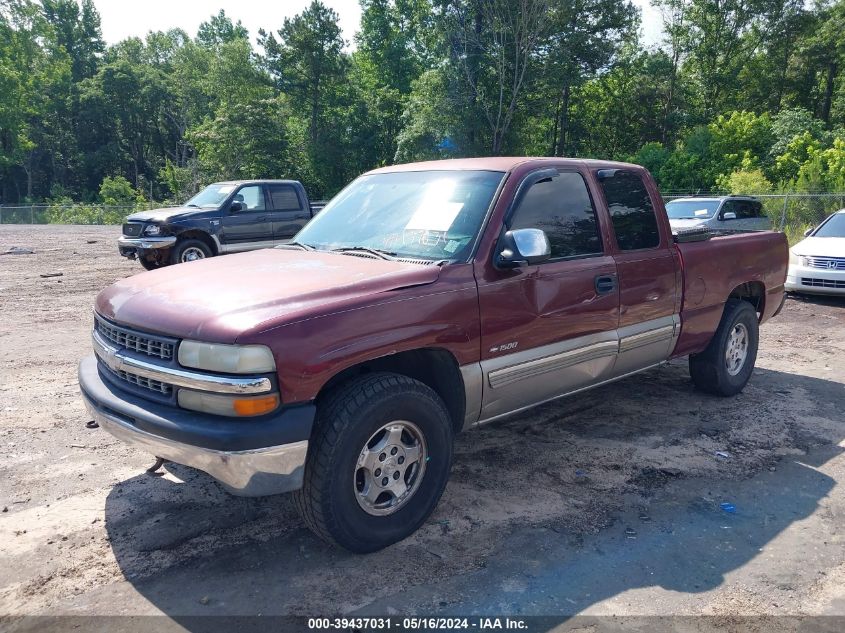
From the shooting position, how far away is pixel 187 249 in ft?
41.3

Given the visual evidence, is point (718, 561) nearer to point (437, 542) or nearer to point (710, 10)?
point (437, 542)

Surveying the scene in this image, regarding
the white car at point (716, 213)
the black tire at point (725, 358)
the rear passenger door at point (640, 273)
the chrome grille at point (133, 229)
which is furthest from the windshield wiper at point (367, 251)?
the white car at point (716, 213)

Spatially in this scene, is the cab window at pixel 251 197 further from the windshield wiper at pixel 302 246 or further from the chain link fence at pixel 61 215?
the chain link fence at pixel 61 215

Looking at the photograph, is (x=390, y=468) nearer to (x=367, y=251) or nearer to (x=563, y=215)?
(x=367, y=251)

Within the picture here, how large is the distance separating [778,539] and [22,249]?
20.9 meters

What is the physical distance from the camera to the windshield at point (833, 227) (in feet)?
38.2

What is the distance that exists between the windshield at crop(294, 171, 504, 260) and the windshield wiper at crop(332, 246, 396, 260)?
20 millimetres

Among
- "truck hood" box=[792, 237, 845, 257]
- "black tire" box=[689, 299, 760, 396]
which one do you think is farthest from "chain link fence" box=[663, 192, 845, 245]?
"black tire" box=[689, 299, 760, 396]

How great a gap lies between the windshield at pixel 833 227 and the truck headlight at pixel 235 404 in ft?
38.9

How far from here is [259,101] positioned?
149 feet

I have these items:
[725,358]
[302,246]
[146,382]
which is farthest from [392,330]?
[725,358]

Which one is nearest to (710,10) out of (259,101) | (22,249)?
(259,101)

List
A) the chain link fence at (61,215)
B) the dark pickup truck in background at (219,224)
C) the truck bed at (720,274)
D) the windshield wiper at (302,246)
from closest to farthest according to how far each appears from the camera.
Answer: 1. the windshield wiper at (302,246)
2. the truck bed at (720,274)
3. the dark pickup truck in background at (219,224)
4. the chain link fence at (61,215)

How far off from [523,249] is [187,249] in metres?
10.3
